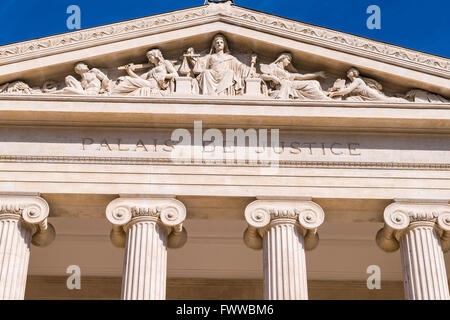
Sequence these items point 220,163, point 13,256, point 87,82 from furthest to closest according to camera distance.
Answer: point 87,82 < point 220,163 < point 13,256

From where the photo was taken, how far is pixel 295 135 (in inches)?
885

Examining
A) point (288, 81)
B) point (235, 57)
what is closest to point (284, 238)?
point (288, 81)

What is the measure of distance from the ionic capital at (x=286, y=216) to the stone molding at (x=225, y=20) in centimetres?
504

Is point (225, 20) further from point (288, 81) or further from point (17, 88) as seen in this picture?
point (17, 88)

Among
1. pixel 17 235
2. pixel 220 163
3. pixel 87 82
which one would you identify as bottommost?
pixel 17 235

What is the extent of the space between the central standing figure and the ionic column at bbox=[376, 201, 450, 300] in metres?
5.65

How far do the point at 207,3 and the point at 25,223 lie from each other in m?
8.61

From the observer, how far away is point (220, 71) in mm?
22906

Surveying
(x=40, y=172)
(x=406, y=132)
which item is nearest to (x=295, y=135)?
(x=406, y=132)

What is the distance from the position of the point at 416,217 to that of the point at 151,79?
27.8ft

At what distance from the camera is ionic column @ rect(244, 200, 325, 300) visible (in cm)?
2008
